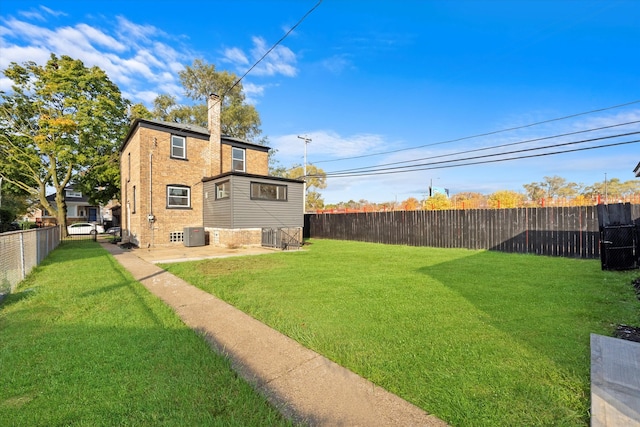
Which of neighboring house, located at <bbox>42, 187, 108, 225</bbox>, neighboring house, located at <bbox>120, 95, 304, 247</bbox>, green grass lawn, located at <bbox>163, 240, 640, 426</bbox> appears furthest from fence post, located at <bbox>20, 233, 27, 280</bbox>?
neighboring house, located at <bbox>42, 187, 108, 225</bbox>

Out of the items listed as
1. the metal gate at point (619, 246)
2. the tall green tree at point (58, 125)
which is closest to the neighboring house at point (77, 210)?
the tall green tree at point (58, 125)

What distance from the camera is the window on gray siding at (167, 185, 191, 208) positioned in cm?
1465

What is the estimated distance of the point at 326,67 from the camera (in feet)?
43.4

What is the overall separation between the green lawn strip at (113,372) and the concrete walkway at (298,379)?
170 mm

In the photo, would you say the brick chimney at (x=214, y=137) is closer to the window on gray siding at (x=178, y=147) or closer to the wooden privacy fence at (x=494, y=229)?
the window on gray siding at (x=178, y=147)

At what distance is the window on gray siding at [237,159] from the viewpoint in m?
17.3

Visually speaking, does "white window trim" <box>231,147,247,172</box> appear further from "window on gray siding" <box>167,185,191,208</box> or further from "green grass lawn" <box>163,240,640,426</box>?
"green grass lawn" <box>163,240,640,426</box>

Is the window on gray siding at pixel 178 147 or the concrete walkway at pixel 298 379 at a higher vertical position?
the window on gray siding at pixel 178 147

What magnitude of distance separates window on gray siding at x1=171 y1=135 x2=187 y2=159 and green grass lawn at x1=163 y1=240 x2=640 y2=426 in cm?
984

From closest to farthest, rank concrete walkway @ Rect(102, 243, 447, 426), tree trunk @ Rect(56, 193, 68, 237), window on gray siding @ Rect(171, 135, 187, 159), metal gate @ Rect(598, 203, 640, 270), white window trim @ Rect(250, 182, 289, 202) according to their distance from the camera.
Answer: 1. concrete walkway @ Rect(102, 243, 447, 426)
2. metal gate @ Rect(598, 203, 640, 270)
3. white window trim @ Rect(250, 182, 289, 202)
4. window on gray siding @ Rect(171, 135, 187, 159)
5. tree trunk @ Rect(56, 193, 68, 237)

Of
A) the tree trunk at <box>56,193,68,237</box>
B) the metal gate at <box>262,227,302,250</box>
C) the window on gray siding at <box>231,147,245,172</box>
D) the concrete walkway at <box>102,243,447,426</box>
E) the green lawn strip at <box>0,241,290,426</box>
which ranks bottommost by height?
the concrete walkway at <box>102,243,447,426</box>

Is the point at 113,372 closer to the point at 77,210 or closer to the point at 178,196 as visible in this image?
the point at 178,196

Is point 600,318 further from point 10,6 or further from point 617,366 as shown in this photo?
point 10,6

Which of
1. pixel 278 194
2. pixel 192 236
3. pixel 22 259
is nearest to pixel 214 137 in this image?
pixel 278 194
